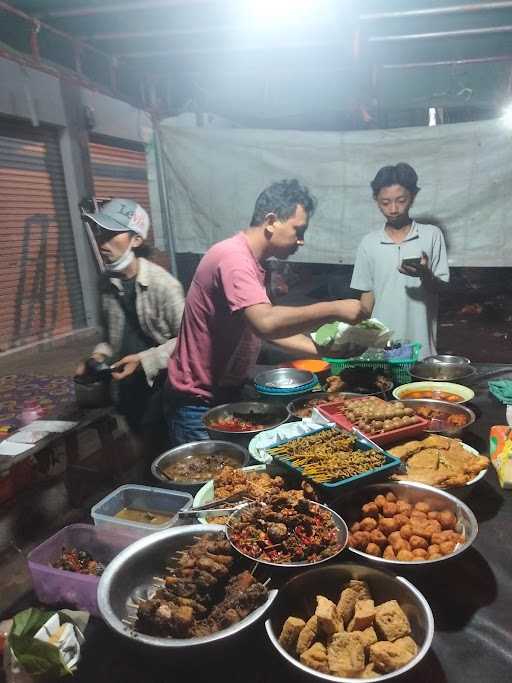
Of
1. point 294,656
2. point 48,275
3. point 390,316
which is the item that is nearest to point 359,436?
point 294,656

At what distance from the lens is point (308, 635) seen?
54.6 inches

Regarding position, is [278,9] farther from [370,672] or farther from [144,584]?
[370,672]

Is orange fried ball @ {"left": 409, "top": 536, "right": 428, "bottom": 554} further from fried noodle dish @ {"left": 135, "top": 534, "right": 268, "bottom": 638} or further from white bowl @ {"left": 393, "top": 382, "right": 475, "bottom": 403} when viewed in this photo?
white bowl @ {"left": 393, "top": 382, "right": 475, "bottom": 403}

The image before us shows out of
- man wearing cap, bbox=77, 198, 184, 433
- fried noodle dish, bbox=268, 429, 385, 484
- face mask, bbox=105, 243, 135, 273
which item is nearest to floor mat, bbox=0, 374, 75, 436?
man wearing cap, bbox=77, 198, 184, 433

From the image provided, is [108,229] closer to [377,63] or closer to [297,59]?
[297,59]

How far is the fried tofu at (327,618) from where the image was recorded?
1398 millimetres

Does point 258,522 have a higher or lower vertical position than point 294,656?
higher

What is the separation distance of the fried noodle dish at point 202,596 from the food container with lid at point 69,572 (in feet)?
0.91

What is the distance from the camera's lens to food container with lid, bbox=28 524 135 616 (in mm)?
1661

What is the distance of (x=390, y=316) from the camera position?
18.0 ft

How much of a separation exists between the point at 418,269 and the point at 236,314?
3.03 m

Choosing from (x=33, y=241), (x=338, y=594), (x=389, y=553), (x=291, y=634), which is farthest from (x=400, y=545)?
(x=33, y=241)

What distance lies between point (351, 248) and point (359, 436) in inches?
171

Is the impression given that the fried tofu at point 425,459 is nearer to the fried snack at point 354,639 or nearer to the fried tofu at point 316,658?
the fried snack at point 354,639
